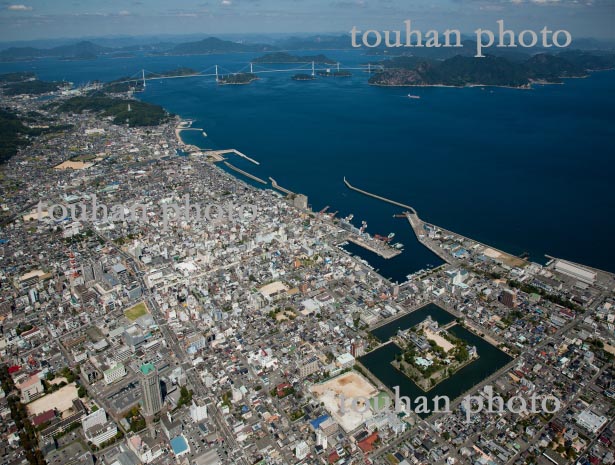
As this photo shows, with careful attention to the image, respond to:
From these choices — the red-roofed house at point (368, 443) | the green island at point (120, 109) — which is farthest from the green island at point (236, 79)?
the red-roofed house at point (368, 443)

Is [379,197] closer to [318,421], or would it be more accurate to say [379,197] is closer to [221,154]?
[221,154]

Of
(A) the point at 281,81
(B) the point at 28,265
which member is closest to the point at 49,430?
(B) the point at 28,265

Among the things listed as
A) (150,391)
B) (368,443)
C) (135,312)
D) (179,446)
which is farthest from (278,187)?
(368,443)

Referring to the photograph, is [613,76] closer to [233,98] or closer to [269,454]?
[233,98]

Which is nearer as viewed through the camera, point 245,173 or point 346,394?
point 346,394

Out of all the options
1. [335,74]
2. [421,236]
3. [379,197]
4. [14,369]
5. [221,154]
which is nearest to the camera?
[14,369]
